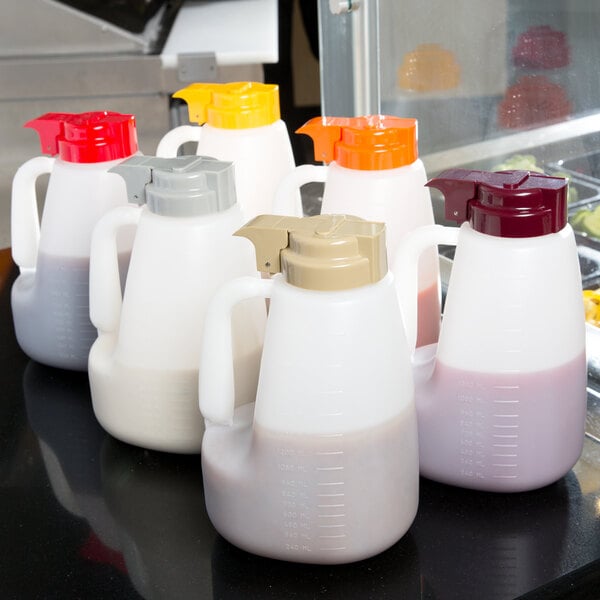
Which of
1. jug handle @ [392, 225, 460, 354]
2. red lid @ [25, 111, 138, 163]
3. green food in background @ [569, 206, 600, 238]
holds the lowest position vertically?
green food in background @ [569, 206, 600, 238]

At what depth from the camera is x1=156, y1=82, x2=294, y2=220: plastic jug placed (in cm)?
94

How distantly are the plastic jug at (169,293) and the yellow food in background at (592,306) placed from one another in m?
0.39

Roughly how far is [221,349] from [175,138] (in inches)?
15.6

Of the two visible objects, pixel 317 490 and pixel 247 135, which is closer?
pixel 317 490

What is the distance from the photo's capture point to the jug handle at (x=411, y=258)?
0.69 metres

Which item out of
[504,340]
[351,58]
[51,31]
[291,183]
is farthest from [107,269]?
[51,31]

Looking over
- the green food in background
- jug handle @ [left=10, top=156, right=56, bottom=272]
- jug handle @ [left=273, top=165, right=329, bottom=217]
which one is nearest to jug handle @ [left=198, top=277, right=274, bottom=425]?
jug handle @ [left=273, top=165, right=329, bottom=217]

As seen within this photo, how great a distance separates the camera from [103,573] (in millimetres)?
673

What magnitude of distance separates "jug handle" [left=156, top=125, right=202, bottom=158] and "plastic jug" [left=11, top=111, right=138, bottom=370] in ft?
0.22

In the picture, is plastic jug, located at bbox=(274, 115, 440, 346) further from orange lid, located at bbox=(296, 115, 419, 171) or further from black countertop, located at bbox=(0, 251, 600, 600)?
black countertop, located at bbox=(0, 251, 600, 600)

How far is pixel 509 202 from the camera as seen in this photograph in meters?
0.64

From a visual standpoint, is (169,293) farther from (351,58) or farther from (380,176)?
(351,58)

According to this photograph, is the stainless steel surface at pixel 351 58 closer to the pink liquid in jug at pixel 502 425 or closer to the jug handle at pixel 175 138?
the jug handle at pixel 175 138

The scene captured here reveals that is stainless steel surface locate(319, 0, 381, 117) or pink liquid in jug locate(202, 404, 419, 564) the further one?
stainless steel surface locate(319, 0, 381, 117)
